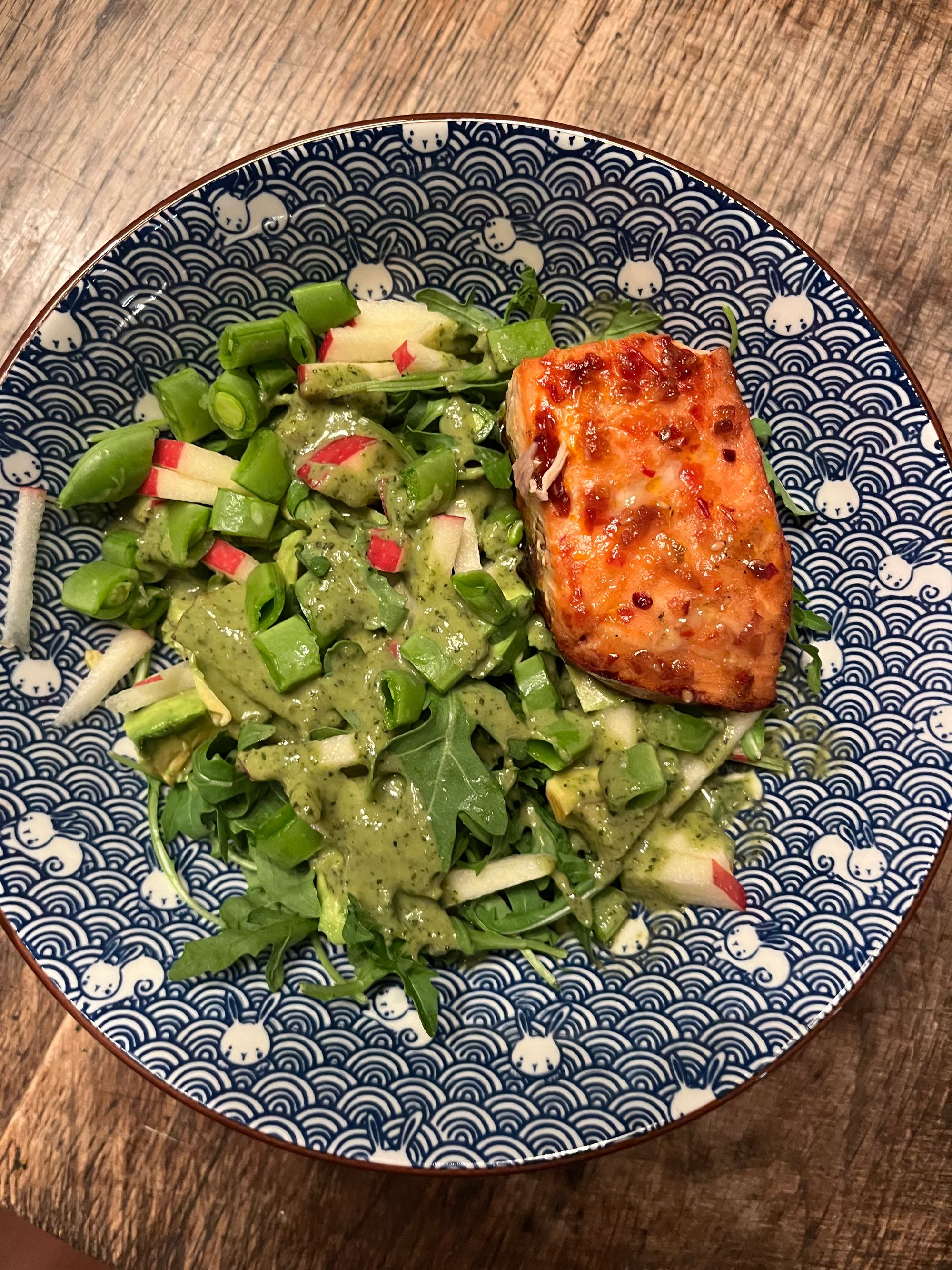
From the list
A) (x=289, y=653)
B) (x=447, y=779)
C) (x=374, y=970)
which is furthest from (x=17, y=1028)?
(x=447, y=779)

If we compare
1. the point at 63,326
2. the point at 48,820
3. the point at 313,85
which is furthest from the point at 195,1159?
the point at 313,85

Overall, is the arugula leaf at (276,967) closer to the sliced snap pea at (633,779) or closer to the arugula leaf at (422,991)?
the arugula leaf at (422,991)

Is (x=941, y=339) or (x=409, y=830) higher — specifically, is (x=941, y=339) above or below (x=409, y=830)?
above

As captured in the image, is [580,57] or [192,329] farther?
[580,57]

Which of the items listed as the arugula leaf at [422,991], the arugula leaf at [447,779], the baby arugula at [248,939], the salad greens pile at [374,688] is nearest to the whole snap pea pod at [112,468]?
the salad greens pile at [374,688]

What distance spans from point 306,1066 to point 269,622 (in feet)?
3.98

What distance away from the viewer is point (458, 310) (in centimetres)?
266

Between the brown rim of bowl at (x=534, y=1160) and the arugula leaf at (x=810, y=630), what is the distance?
1.77 feet

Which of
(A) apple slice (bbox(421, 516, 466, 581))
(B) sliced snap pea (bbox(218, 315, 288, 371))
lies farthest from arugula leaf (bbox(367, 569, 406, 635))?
(B) sliced snap pea (bbox(218, 315, 288, 371))

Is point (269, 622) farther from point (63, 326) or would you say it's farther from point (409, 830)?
point (63, 326)

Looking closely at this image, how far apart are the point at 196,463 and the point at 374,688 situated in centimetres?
85

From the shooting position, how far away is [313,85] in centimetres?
298

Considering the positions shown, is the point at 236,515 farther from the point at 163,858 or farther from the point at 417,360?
the point at 163,858

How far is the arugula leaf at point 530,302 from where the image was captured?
258 cm
